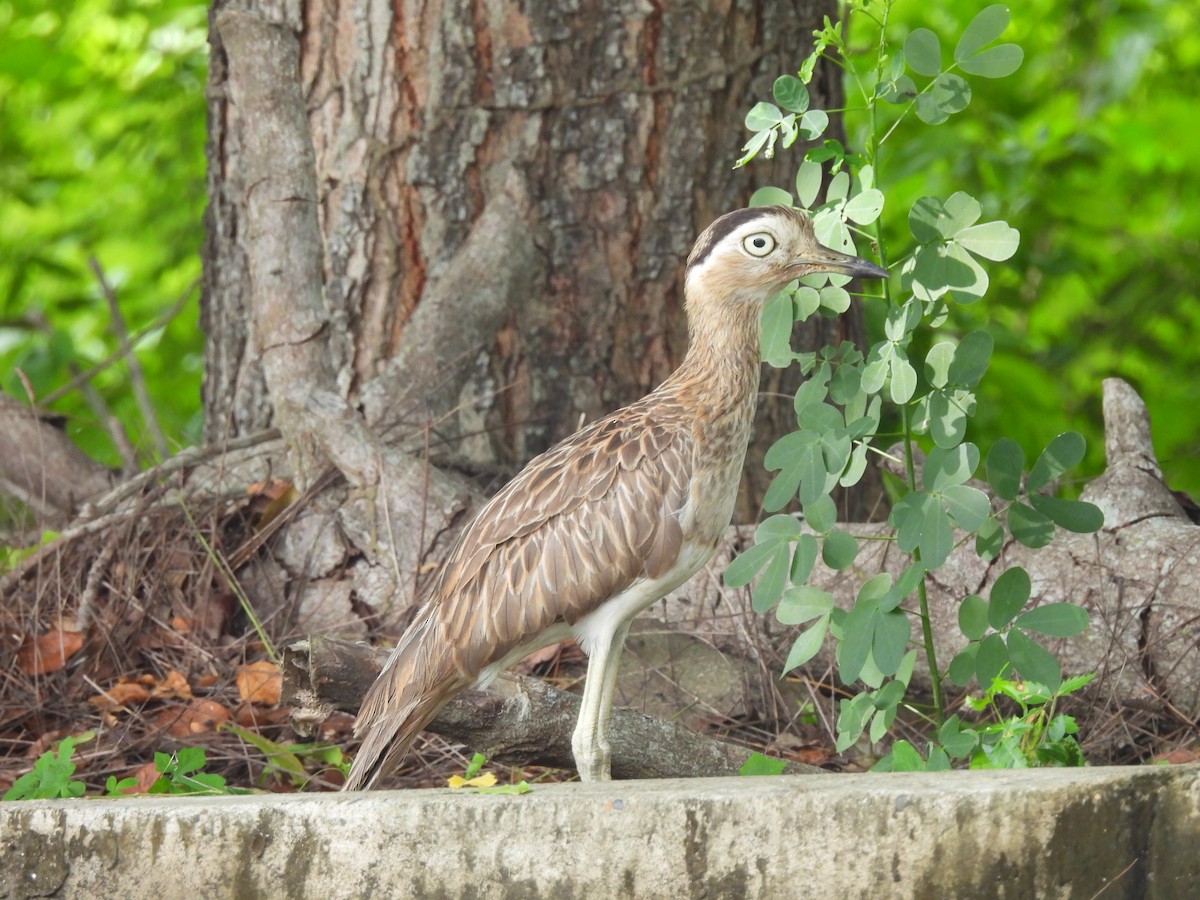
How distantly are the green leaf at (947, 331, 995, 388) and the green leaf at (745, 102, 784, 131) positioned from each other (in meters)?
0.77

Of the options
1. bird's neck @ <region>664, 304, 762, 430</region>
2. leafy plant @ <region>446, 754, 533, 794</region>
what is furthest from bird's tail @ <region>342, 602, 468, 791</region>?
bird's neck @ <region>664, 304, 762, 430</region>

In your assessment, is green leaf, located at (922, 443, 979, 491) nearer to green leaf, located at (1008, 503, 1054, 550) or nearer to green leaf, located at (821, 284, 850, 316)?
green leaf, located at (1008, 503, 1054, 550)

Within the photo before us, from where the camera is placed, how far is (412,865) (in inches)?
109

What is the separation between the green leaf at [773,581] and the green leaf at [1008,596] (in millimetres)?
552

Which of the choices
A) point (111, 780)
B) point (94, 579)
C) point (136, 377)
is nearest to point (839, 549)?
point (111, 780)

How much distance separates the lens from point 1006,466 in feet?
12.5

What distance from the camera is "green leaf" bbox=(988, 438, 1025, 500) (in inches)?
148

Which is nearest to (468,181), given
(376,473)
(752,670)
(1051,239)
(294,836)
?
(376,473)

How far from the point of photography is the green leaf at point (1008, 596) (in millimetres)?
3740

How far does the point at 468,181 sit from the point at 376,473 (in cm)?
142

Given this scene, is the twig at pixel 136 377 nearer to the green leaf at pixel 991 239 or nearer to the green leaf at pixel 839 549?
the green leaf at pixel 839 549

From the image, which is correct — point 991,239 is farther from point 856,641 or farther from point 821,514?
point 856,641

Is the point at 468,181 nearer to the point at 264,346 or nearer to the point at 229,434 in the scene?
the point at 264,346

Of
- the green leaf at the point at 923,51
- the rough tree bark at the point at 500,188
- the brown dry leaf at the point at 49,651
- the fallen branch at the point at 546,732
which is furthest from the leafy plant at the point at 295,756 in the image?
the green leaf at the point at 923,51
